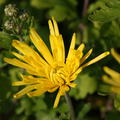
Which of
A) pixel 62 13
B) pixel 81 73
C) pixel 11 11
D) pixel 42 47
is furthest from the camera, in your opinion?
pixel 62 13

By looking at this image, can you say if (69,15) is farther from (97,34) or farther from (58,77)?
(58,77)

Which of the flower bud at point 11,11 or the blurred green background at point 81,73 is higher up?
the flower bud at point 11,11

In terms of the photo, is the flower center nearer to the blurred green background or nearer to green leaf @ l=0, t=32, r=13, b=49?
the blurred green background

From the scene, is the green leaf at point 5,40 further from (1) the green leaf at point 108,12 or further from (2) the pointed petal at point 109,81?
(2) the pointed petal at point 109,81

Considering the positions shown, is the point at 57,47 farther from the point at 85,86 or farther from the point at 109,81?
the point at 85,86

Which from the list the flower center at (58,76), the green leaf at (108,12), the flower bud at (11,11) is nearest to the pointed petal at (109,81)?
the flower center at (58,76)

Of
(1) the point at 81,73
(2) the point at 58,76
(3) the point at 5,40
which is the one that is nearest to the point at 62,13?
(1) the point at 81,73
